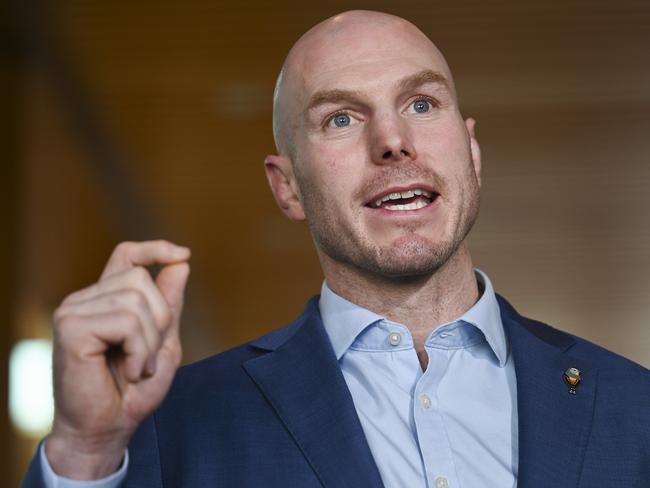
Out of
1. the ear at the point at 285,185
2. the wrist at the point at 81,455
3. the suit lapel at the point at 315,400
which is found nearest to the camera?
the wrist at the point at 81,455

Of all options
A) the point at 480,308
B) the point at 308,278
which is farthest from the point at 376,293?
the point at 308,278

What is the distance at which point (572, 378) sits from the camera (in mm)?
2141

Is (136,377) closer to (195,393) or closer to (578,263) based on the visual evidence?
(195,393)

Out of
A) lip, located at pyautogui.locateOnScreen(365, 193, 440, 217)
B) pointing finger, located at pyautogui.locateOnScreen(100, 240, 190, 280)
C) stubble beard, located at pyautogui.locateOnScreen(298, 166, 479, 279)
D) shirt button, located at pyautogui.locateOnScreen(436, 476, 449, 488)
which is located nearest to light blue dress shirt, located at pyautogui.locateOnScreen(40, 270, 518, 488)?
shirt button, located at pyautogui.locateOnScreen(436, 476, 449, 488)

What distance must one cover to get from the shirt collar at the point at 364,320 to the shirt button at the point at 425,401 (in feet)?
0.67

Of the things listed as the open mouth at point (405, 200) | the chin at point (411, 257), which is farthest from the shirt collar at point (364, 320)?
the open mouth at point (405, 200)

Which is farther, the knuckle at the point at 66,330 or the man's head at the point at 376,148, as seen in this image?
the man's head at the point at 376,148

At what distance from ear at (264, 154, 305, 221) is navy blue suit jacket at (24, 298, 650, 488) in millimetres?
361

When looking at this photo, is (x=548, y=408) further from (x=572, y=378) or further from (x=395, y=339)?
(x=395, y=339)

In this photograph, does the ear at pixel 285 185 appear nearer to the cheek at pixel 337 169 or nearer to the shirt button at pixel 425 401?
the cheek at pixel 337 169

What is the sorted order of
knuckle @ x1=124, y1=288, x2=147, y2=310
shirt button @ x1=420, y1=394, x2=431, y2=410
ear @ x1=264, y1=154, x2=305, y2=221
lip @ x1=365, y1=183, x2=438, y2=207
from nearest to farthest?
knuckle @ x1=124, y1=288, x2=147, y2=310, shirt button @ x1=420, y1=394, x2=431, y2=410, lip @ x1=365, y1=183, x2=438, y2=207, ear @ x1=264, y1=154, x2=305, y2=221

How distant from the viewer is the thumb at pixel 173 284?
4.99 ft

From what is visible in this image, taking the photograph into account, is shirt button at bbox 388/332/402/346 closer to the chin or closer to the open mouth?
the chin

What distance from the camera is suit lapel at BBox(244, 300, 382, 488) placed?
6.36ft
